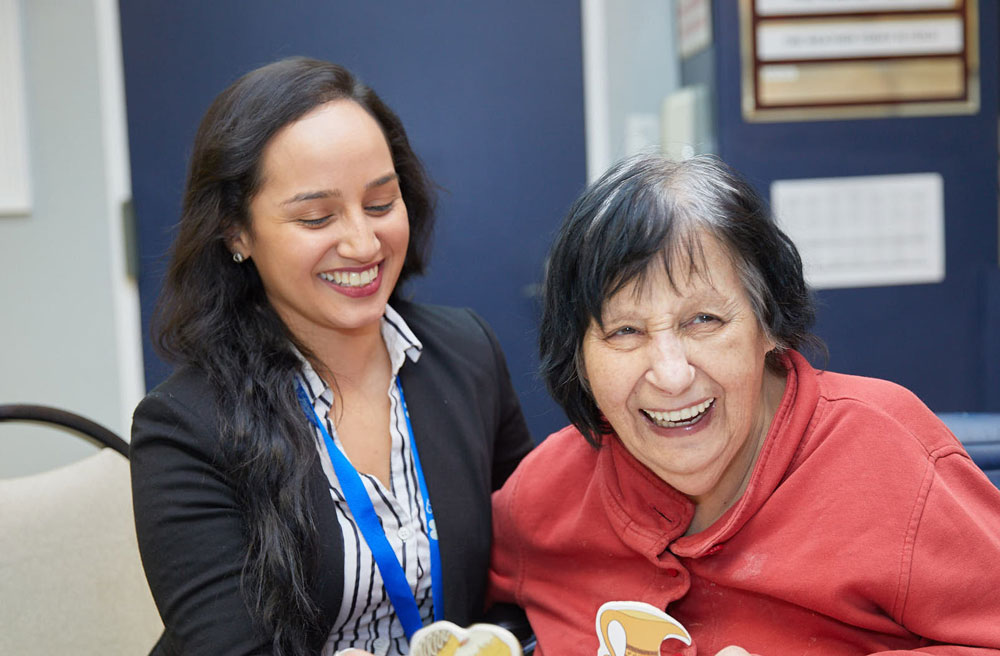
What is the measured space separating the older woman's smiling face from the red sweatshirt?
0.21 feet

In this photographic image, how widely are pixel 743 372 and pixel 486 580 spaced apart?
0.62 meters

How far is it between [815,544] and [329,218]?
847 mm

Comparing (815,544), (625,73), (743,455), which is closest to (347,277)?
(743,455)

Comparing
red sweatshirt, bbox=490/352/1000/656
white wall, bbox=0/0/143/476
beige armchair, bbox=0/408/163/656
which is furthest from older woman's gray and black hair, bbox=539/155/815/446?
white wall, bbox=0/0/143/476

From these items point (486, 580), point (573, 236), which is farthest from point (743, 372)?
point (486, 580)

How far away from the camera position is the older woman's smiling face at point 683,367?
1210 mm

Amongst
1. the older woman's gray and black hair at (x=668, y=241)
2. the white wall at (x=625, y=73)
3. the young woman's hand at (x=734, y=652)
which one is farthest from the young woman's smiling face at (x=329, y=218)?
the white wall at (x=625, y=73)

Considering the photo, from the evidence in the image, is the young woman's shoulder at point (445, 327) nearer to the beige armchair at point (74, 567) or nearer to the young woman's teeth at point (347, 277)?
the young woman's teeth at point (347, 277)

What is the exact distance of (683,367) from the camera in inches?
46.9

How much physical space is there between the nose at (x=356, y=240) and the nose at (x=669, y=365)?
1.64 feet

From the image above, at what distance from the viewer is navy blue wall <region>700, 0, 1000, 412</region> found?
3045 millimetres

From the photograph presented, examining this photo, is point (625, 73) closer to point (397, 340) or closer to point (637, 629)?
point (397, 340)

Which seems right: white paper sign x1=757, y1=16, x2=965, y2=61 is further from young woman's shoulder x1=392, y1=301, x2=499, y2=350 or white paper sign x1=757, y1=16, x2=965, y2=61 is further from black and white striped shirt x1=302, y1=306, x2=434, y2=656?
black and white striped shirt x1=302, y1=306, x2=434, y2=656

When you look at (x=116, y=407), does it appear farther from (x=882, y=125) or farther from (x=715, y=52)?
(x=882, y=125)
